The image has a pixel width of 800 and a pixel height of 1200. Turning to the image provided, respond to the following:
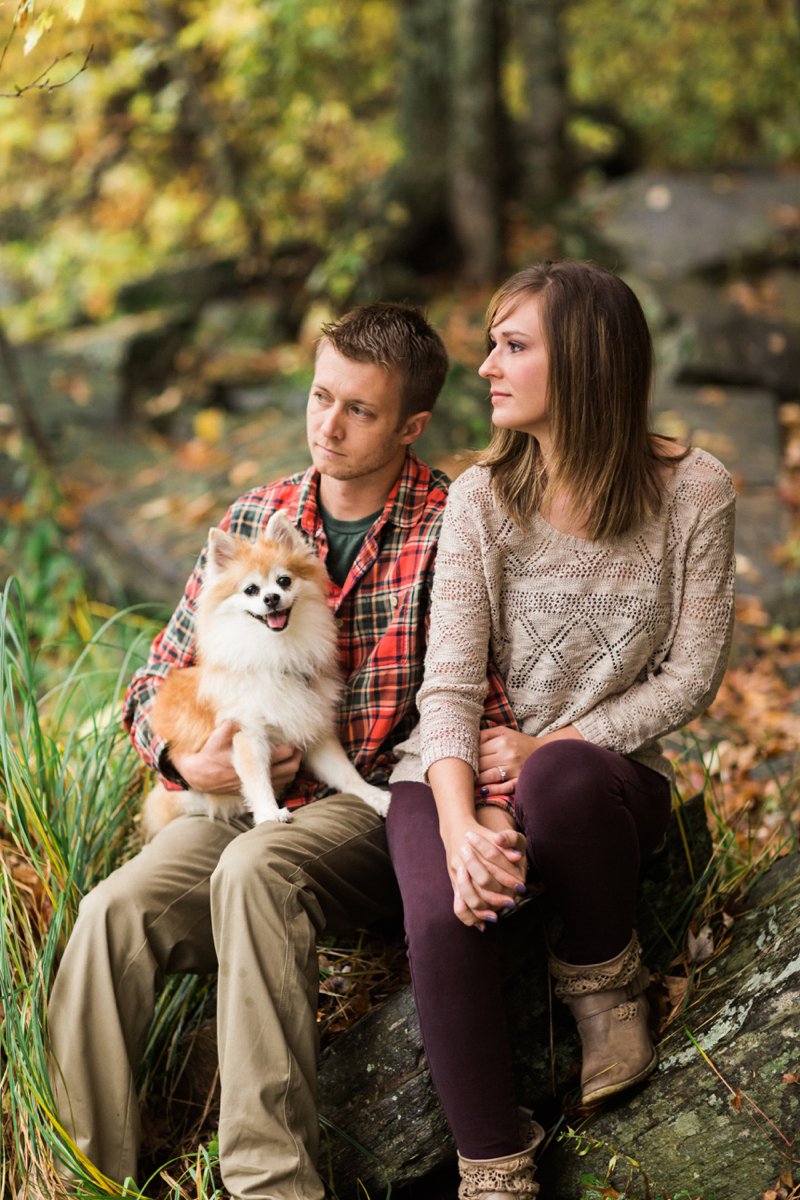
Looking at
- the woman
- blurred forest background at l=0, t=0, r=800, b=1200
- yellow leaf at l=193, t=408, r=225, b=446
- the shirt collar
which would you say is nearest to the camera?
the woman

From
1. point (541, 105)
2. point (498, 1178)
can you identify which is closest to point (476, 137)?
point (541, 105)

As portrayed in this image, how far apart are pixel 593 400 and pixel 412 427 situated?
548 millimetres

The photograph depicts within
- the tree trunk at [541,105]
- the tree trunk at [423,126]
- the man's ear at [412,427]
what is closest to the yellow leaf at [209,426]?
the tree trunk at [423,126]

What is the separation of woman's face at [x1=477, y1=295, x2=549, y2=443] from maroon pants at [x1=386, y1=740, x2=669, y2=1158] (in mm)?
749

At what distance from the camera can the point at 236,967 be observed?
7.56ft

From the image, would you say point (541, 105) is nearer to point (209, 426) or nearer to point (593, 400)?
point (209, 426)

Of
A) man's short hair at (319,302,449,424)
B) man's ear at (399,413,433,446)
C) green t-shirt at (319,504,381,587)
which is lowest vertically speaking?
green t-shirt at (319,504,381,587)

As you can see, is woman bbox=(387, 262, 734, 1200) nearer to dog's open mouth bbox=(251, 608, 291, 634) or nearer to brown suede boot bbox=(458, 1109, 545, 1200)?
brown suede boot bbox=(458, 1109, 545, 1200)

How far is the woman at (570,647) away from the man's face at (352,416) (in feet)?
0.83

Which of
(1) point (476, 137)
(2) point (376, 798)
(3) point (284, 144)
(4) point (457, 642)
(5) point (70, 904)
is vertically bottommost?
(5) point (70, 904)

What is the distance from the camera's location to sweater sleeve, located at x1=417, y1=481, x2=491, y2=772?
2521 millimetres

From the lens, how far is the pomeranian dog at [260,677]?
273 cm

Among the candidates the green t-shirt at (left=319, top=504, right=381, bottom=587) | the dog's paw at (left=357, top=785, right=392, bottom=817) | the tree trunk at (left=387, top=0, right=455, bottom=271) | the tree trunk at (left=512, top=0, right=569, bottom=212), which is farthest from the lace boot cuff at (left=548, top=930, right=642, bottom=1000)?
the tree trunk at (left=512, top=0, right=569, bottom=212)

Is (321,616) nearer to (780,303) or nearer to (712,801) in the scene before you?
(712,801)
